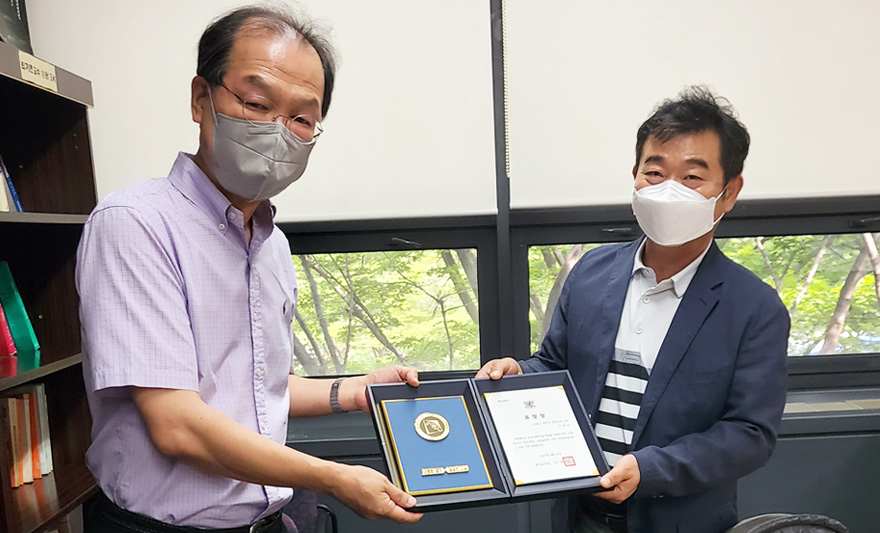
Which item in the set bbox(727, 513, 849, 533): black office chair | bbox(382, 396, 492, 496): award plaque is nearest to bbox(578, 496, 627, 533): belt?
bbox(727, 513, 849, 533): black office chair

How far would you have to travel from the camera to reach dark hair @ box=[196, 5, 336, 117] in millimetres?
1078

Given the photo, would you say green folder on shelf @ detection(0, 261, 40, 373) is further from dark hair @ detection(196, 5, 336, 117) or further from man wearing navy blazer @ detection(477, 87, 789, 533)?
man wearing navy blazer @ detection(477, 87, 789, 533)

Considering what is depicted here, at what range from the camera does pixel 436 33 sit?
7.04 ft

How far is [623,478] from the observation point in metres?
1.21

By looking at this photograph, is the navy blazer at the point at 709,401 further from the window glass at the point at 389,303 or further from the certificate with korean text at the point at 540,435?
the window glass at the point at 389,303

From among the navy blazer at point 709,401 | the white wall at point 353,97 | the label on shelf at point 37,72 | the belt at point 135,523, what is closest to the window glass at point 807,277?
the white wall at point 353,97

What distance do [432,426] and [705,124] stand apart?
0.94 metres

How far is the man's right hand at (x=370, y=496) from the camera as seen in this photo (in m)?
1.06

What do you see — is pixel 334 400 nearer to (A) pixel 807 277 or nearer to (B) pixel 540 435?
(B) pixel 540 435

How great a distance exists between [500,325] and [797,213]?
4.12ft

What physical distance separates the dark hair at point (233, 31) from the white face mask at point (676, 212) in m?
0.81

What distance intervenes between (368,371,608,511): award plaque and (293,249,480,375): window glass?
1046mm

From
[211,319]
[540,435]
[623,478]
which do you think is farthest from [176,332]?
[623,478]

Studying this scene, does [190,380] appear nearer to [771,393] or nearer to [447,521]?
[771,393]
